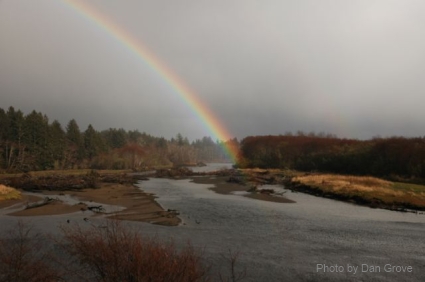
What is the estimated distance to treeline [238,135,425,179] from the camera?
79000mm

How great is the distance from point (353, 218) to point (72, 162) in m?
130

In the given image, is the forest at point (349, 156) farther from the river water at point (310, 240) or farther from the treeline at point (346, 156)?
the river water at point (310, 240)

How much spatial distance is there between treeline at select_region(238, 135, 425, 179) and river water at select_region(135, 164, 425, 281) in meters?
45.3

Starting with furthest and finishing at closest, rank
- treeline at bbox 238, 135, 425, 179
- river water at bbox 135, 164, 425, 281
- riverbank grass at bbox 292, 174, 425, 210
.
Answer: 1. treeline at bbox 238, 135, 425, 179
2. riverbank grass at bbox 292, 174, 425, 210
3. river water at bbox 135, 164, 425, 281

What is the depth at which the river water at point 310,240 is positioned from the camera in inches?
742

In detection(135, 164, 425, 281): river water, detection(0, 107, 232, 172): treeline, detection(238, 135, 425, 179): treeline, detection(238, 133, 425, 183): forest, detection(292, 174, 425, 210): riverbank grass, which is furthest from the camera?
detection(0, 107, 232, 172): treeline

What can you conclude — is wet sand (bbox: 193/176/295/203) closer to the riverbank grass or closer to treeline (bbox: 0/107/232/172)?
the riverbank grass

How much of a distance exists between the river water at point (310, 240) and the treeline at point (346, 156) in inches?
1782

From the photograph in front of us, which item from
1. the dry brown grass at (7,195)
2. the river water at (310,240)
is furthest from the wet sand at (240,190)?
the dry brown grass at (7,195)

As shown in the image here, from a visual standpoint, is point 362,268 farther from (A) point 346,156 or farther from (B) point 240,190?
(A) point 346,156

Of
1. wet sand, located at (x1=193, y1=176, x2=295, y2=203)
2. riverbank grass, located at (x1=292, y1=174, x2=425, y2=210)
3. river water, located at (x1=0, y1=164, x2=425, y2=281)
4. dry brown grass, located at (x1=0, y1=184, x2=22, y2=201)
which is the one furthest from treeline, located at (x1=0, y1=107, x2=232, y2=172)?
riverbank grass, located at (x1=292, y1=174, x2=425, y2=210)

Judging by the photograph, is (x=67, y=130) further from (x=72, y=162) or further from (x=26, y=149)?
(x=26, y=149)

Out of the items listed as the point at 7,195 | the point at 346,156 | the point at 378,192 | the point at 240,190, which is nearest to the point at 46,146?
the point at 7,195

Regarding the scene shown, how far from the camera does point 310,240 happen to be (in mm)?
26203
